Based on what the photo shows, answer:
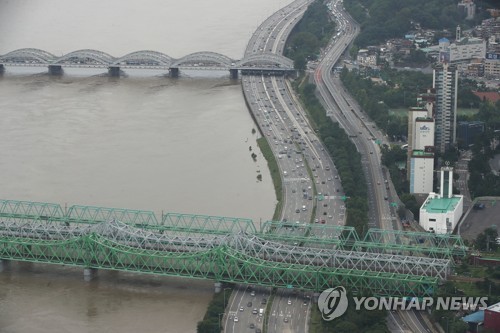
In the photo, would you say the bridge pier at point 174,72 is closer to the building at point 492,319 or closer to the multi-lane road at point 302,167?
the multi-lane road at point 302,167

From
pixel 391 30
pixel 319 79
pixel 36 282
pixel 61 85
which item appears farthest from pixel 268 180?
pixel 391 30

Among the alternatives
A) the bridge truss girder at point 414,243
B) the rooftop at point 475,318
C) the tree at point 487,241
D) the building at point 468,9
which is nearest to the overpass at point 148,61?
the building at point 468,9

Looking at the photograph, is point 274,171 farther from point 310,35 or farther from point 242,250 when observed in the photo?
point 310,35

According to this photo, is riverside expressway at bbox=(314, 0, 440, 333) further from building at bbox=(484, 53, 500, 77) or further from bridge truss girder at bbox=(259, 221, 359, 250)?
building at bbox=(484, 53, 500, 77)

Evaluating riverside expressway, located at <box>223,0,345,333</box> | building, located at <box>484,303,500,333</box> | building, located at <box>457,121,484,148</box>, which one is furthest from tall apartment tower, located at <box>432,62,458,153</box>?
building, located at <box>484,303,500,333</box>

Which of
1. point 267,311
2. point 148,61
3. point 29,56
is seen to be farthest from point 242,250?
point 29,56

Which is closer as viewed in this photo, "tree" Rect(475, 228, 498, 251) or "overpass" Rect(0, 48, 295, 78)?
"tree" Rect(475, 228, 498, 251)

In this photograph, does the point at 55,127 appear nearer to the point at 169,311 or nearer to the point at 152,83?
the point at 152,83
